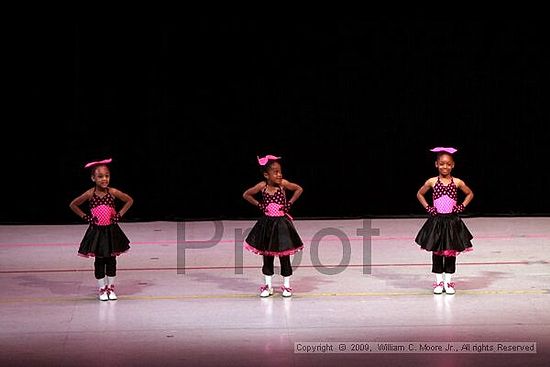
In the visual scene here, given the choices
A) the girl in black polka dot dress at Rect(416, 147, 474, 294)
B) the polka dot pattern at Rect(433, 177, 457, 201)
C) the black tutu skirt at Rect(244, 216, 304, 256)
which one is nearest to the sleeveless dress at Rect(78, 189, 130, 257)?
the black tutu skirt at Rect(244, 216, 304, 256)

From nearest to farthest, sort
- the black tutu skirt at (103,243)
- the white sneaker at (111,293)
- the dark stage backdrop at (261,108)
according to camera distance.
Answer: the black tutu skirt at (103,243), the white sneaker at (111,293), the dark stage backdrop at (261,108)

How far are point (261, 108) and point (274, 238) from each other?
431cm

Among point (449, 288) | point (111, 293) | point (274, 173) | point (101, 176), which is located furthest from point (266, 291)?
point (101, 176)

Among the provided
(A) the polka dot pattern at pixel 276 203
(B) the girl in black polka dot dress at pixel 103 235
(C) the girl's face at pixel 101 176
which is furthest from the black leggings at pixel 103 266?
(A) the polka dot pattern at pixel 276 203

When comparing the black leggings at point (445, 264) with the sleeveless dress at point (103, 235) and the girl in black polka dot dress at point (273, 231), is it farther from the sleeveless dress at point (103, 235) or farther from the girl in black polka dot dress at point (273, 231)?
the sleeveless dress at point (103, 235)

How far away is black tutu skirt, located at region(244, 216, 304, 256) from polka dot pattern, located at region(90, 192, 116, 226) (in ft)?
3.38

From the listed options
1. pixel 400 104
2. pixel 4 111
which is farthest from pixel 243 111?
pixel 4 111

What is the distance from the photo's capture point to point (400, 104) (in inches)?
448

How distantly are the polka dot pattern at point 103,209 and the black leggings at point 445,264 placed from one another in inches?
93.8

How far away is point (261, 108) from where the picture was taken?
1131 cm

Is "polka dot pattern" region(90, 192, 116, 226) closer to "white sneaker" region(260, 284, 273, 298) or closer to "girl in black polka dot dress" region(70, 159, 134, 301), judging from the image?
"girl in black polka dot dress" region(70, 159, 134, 301)

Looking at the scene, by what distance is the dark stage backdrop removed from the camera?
1118 centimetres

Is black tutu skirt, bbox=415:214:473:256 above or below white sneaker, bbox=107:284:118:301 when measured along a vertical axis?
above

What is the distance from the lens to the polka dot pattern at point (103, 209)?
23.5ft
